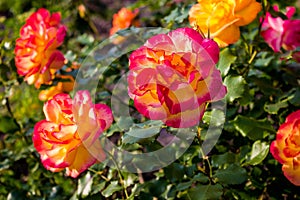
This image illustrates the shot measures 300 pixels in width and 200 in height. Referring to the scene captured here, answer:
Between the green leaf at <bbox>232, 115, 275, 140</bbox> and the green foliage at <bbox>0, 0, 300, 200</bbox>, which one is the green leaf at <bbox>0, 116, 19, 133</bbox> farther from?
the green leaf at <bbox>232, 115, 275, 140</bbox>

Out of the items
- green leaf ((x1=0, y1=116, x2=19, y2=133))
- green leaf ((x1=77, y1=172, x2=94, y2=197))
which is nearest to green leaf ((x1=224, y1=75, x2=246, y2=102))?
green leaf ((x1=77, y1=172, x2=94, y2=197))

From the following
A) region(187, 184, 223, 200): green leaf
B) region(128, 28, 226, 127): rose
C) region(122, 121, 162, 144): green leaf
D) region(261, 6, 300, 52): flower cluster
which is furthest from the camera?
region(261, 6, 300, 52): flower cluster

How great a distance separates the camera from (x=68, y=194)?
164cm

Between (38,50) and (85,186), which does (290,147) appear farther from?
(38,50)

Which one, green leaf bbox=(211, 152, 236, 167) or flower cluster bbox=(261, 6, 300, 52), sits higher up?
flower cluster bbox=(261, 6, 300, 52)

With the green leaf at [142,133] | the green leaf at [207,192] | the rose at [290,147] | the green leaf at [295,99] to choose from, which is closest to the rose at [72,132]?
the green leaf at [142,133]

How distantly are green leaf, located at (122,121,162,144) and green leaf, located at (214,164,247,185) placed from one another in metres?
0.25

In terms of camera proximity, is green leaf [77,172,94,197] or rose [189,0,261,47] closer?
rose [189,0,261,47]

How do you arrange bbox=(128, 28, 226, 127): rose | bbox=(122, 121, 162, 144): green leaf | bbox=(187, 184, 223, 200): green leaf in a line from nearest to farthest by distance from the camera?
bbox=(128, 28, 226, 127): rose < bbox=(122, 121, 162, 144): green leaf < bbox=(187, 184, 223, 200): green leaf

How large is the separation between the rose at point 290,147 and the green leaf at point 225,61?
0.18 m

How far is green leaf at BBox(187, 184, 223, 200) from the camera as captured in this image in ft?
3.67

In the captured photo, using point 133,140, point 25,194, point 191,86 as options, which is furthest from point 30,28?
point 191,86

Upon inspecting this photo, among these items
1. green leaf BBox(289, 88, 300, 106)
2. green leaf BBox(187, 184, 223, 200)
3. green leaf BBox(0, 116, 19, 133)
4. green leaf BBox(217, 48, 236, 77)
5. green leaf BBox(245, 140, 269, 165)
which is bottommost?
green leaf BBox(245, 140, 269, 165)

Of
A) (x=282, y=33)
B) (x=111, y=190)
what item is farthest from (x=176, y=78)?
(x=282, y=33)
